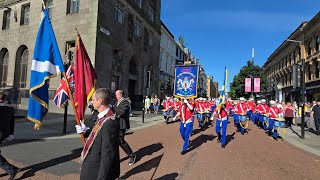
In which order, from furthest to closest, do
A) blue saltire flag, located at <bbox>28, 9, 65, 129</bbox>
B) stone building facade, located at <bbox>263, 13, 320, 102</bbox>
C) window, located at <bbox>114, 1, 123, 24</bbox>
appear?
stone building facade, located at <bbox>263, 13, 320, 102</bbox> < window, located at <bbox>114, 1, 123, 24</bbox> < blue saltire flag, located at <bbox>28, 9, 65, 129</bbox>

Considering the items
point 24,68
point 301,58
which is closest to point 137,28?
point 24,68

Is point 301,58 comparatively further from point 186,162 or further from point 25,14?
point 186,162

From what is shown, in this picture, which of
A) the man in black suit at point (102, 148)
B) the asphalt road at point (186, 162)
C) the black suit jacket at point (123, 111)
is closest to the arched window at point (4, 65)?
the asphalt road at point (186, 162)

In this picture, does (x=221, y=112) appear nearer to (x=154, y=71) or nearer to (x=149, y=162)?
(x=149, y=162)

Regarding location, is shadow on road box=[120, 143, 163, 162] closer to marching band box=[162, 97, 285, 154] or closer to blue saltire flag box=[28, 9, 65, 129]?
marching band box=[162, 97, 285, 154]

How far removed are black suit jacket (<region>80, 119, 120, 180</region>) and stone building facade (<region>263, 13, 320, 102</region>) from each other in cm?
2266

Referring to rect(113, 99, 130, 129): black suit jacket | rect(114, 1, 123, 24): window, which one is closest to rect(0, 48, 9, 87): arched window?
rect(114, 1, 123, 24): window

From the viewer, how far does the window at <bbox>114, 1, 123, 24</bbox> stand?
79.6 ft

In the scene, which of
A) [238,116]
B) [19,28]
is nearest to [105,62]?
[19,28]

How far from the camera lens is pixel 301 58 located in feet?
126

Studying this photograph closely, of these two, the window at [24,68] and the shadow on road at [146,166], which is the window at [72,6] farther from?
the shadow on road at [146,166]

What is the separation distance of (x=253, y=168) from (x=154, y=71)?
27759 mm

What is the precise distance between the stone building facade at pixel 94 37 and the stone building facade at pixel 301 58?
47.4 ft

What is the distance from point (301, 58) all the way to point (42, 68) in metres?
39.8
